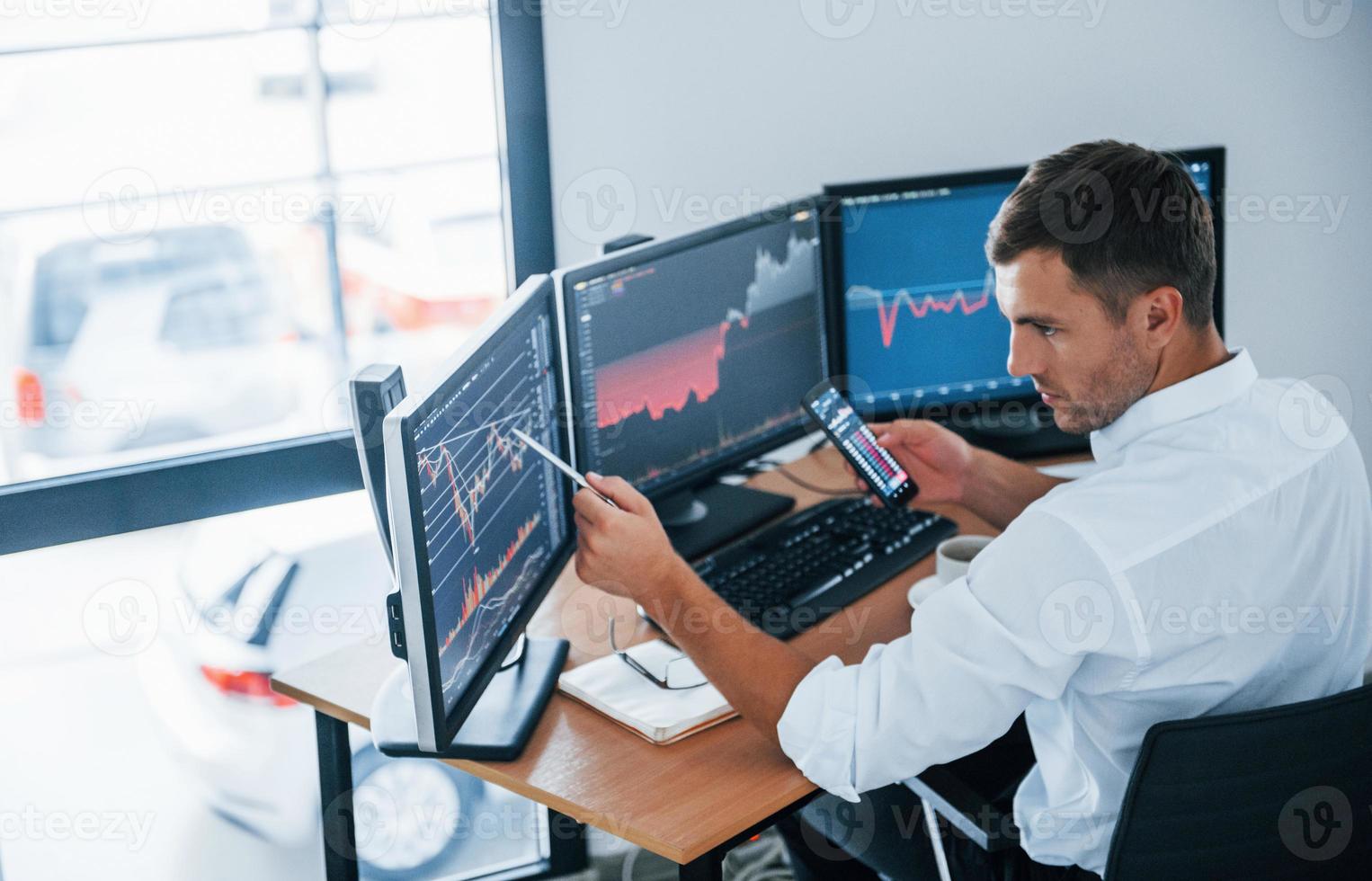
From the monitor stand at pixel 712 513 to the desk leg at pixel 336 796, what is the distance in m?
0.54

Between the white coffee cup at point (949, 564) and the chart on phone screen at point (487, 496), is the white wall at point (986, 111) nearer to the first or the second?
the chart on phone screen at point (487, 496)

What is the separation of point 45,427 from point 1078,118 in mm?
1913

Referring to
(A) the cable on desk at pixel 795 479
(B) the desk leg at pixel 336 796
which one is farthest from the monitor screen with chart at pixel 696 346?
(B) the desk leg at pixel 336 796

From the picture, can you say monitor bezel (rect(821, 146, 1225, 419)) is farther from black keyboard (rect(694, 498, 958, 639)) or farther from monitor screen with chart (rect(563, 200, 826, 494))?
black keyboard (rect(694, 498, 958, 639))

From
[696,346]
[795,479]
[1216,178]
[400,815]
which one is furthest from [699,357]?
[400,815]

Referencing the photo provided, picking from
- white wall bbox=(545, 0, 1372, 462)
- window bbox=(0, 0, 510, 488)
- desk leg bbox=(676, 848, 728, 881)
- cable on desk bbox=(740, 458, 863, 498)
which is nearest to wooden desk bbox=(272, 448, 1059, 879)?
desk leg bbox=(676, 848, 728, 881)

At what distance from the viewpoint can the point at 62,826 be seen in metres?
2.12

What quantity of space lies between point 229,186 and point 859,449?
1.10 meters

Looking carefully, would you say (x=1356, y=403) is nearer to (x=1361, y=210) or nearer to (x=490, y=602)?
(x=1361, y=210)

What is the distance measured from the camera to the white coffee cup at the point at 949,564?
169 centimetres

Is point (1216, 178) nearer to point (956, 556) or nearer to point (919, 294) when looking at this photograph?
point (919, 294)

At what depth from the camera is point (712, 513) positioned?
6.51ft

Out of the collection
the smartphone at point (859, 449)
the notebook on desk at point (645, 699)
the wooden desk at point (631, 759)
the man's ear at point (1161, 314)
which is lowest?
the wooden desk at point (631, 759)

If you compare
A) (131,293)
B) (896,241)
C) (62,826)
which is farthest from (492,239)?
(62,826)
